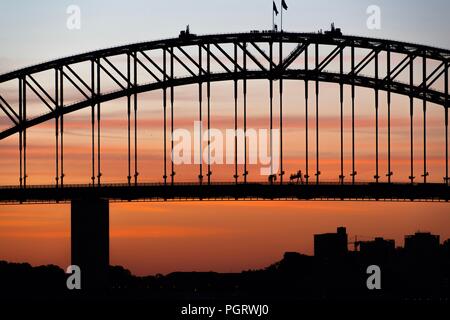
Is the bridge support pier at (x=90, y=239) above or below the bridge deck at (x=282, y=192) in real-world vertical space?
below

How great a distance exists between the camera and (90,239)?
125250mm

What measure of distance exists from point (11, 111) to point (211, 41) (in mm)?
16197

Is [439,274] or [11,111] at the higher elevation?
[11,111]

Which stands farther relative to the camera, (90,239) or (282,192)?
(90,239)

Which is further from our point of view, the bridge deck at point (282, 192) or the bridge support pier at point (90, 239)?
the bridge support pier at point (90, 239)

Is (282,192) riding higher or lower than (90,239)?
higher

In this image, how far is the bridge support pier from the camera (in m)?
125

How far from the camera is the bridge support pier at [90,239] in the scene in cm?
12488

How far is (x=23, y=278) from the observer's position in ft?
512

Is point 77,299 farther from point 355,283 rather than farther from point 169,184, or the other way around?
point 355,283

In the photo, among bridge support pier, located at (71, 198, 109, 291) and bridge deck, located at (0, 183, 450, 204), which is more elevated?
bridge deck, located at (0, 183, 450, 204)

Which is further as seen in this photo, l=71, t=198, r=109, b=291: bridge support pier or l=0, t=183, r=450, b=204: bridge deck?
l=71, t=198, r=109, b=291: bridge support pier
